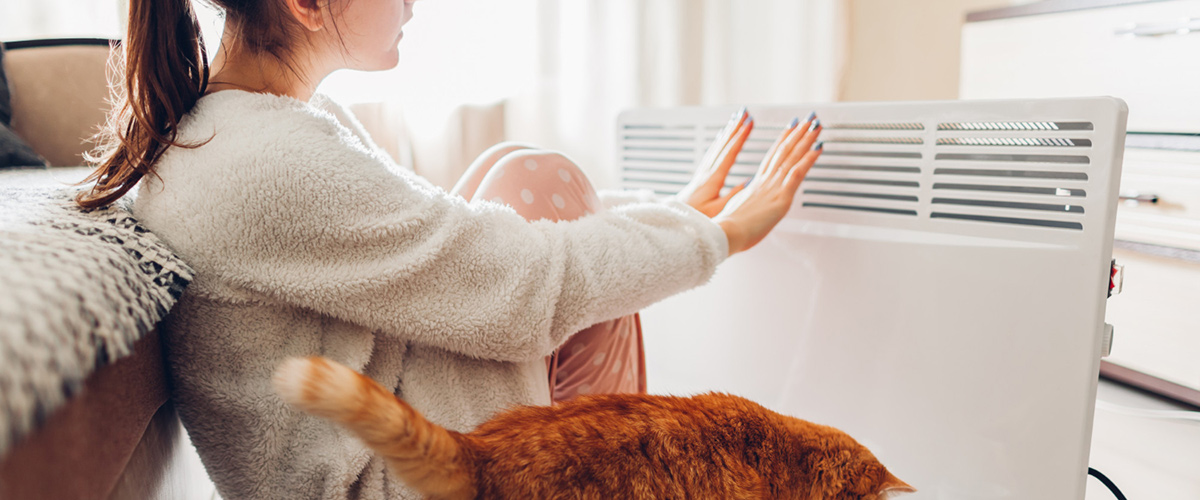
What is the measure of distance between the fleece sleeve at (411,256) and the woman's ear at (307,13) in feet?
0.43

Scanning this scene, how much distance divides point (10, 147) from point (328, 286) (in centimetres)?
75

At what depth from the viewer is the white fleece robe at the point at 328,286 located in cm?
43

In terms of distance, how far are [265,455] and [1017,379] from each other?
65 cm

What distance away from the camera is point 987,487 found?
0.67 m

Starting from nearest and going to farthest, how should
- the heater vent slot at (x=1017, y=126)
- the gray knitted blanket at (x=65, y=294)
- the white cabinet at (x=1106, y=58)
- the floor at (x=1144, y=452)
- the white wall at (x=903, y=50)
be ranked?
the gray knitted blanket at (x=65, y=294), the heater vent slot at (x=1017, y=126), the floor at (x=1144, y=452), the white cabinet at (x=1106, y=58), the white wall at (x=903, y=50)

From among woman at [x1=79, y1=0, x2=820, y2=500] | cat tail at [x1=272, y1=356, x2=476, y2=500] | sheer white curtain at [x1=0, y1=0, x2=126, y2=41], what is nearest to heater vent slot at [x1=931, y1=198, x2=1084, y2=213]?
woman at [x1=79, y1=0, x2=820, y2=500]

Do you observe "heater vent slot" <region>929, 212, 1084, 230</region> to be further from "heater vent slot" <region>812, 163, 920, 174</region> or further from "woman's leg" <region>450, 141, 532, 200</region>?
"woman's leg" <region>450, 141, 532, 200</region>

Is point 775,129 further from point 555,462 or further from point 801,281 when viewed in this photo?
point 555,462

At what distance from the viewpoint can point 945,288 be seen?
67 centimetres

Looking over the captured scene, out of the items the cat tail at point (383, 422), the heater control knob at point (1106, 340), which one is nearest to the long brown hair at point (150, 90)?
the cat tail at point (383, 422)

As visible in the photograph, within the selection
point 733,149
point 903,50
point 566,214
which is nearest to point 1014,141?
point 733,149

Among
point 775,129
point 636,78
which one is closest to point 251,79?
point 775,129

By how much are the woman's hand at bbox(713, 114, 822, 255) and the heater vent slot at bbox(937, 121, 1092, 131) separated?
132 millimetres

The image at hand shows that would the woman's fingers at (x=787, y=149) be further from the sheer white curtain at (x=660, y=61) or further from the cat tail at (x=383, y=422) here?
the sheer white curtain at (x=660, y=61)
